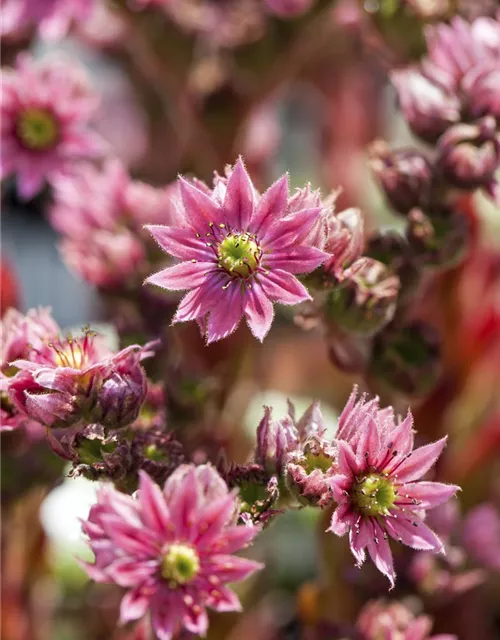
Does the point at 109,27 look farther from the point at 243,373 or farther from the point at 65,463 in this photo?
the point at 65,463

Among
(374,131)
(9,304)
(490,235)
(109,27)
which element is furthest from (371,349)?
(374,131)

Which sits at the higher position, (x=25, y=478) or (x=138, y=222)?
(x=138, y=222)

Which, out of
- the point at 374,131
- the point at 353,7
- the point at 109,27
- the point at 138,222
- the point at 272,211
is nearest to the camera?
the point at 272,211

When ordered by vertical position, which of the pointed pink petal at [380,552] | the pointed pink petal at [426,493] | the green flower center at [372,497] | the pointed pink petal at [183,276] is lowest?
the pointed pink petal at [380,552]

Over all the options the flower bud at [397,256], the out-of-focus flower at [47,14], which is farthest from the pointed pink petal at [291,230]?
the out-of-focus flower at [47,14]

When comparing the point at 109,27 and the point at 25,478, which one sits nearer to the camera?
the point at 25,478

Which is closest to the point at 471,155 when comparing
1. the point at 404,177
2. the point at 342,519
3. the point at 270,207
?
the point at 404,177

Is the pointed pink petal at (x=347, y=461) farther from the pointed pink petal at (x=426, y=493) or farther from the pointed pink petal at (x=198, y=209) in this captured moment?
the pointed pink petal at (x=198, y=209)
